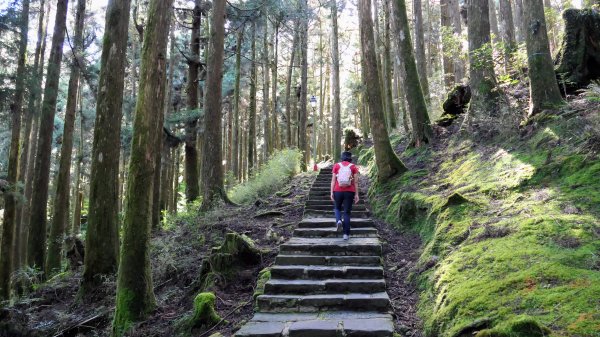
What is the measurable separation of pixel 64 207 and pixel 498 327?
1230 centimetres

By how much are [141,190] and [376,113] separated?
7.78 m

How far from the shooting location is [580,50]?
31.0ft

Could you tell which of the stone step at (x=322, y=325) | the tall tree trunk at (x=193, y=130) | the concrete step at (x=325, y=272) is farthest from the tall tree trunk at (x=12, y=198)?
the stone step at (x=322, y=325)

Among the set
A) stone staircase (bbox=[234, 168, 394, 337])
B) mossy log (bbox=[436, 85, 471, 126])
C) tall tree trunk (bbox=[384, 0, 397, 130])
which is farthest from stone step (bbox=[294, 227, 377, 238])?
tall tree trunk (bbox=[384, 0, 397, 130])

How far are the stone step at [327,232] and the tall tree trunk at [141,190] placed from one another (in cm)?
371

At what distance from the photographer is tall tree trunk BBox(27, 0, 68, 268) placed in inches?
481

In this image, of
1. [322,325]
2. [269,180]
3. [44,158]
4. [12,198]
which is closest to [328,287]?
[322,325]

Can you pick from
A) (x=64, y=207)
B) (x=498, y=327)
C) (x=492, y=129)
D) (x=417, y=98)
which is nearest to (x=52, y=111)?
(x=64, y=207)

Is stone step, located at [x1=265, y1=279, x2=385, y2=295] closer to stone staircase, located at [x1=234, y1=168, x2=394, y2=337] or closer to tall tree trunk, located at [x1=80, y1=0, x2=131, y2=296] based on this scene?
stone staircase, located at [x1=234, y1=168, x2=394, y2=337]

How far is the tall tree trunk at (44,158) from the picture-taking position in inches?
481

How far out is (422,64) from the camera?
18734 mm

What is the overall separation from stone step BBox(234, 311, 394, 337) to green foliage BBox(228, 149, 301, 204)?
28.6 ft

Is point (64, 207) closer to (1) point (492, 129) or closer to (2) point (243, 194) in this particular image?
(2) point (243, 194)

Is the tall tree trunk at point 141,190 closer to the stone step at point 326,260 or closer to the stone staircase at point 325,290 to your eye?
the stone staircase at point 325,290
